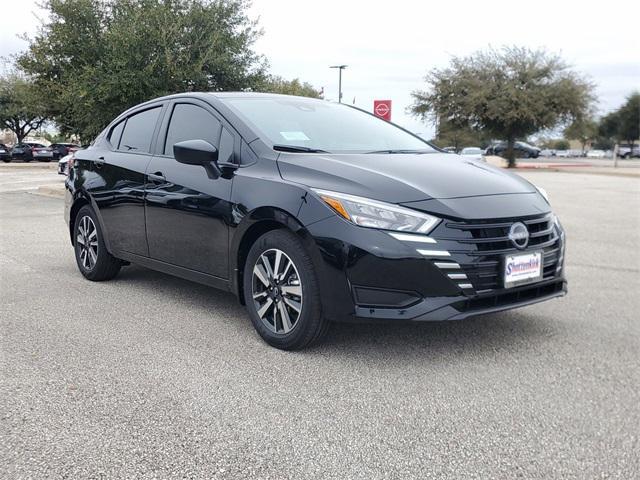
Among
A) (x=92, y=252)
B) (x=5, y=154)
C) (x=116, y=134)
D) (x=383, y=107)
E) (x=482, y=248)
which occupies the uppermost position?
(x=383, y=107)

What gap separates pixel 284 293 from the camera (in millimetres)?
3795

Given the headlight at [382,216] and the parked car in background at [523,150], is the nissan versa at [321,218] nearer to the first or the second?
the headlight at [382,216]

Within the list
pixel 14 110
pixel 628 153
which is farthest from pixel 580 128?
pixel 14 110

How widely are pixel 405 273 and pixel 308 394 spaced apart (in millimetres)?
823

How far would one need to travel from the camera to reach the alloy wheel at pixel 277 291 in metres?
3.74

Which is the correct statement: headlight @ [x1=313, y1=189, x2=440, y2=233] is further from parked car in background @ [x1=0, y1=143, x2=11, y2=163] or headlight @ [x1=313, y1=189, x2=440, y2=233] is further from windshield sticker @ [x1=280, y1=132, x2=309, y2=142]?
parked car in background @ [x1=0, y1=143, x2=11, y2=163]

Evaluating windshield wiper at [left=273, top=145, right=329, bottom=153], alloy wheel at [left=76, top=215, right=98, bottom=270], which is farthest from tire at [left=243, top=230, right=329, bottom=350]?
alloy wheel at [left=76, top=215, right=98, bottom=270]

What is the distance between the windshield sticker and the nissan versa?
2cm

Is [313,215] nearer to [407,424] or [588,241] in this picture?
[407,424]

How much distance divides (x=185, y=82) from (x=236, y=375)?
13.2 m

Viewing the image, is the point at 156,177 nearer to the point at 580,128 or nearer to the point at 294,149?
the point at 294,149

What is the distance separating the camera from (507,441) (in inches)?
107

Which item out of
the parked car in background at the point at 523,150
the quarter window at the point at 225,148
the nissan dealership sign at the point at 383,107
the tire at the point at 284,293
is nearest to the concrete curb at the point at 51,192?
the nissan dealership sign at the point at 383,107

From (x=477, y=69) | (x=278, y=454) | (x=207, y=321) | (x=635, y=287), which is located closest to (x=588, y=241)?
(x=635, y=287)
